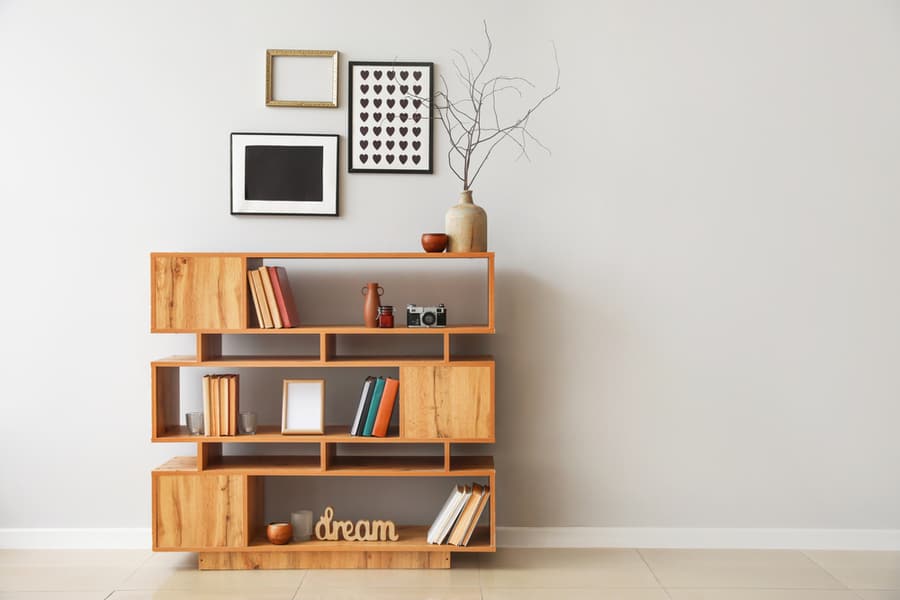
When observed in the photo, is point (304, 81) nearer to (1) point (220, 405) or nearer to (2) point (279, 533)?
(1) point (220, 405)

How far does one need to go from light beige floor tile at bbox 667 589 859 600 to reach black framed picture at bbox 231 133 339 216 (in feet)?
7.04

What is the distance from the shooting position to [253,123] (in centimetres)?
349

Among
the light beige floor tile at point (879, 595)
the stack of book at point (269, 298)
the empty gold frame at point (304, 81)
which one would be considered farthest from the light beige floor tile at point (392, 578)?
the empty gold frame at point (304, 81)

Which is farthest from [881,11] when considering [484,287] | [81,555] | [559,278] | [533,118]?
[81,555]

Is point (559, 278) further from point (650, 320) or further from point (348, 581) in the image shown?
point (348, 581)

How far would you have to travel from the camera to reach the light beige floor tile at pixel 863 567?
308 cm

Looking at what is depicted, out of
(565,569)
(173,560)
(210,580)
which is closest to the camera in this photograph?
(210,580)

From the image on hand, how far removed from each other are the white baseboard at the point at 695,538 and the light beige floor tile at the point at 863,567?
6 cm

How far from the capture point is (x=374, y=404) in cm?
318

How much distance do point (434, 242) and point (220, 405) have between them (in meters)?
1.11

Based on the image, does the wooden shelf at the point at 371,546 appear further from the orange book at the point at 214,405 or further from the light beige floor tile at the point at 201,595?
the orange book at the point at 214,405

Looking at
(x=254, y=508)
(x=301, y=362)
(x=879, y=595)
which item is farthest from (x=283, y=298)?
(x=879, y=595)

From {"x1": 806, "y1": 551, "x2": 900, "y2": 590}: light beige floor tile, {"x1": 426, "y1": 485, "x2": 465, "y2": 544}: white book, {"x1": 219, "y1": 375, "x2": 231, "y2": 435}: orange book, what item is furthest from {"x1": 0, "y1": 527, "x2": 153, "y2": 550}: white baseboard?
{"x1": 806, "y1": 551, "x2": 900, "y2": 590}: light beige floor tile

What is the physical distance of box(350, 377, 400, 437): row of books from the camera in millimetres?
3164
